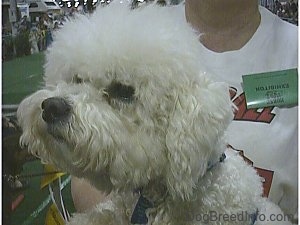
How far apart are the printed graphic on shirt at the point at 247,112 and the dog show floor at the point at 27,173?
0.26 m

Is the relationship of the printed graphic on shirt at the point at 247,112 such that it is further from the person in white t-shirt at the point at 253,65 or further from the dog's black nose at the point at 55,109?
the dog's black nose at the point at 55,109

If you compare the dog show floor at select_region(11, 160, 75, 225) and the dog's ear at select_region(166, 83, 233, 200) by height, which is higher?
the dog's ear at select_region(166, 83, 233, 200)

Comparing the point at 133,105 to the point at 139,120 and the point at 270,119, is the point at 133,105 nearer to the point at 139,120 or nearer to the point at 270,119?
the point at 139,120

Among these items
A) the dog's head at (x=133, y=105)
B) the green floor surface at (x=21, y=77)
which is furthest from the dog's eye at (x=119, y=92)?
the green floor surface at (x=21, y=77)

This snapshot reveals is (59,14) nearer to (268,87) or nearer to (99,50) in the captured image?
(99,50)

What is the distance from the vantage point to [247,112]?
0.71 meters

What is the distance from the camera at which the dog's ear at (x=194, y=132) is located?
60 cm

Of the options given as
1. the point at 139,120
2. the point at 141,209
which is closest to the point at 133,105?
the point at 139,120

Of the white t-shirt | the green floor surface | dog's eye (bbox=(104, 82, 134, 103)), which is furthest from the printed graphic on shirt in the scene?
the green floor surface

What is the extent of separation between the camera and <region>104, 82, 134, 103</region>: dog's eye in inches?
24.3

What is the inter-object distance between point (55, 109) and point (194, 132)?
166 mm

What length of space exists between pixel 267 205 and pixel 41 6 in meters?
0.42

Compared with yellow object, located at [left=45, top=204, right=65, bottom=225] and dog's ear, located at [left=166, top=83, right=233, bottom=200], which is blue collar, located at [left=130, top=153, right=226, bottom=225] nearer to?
dog's ear, located at [left=166, top=83, right=233, bottom=200]

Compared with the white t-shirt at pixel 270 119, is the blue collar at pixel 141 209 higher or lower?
→ lower
